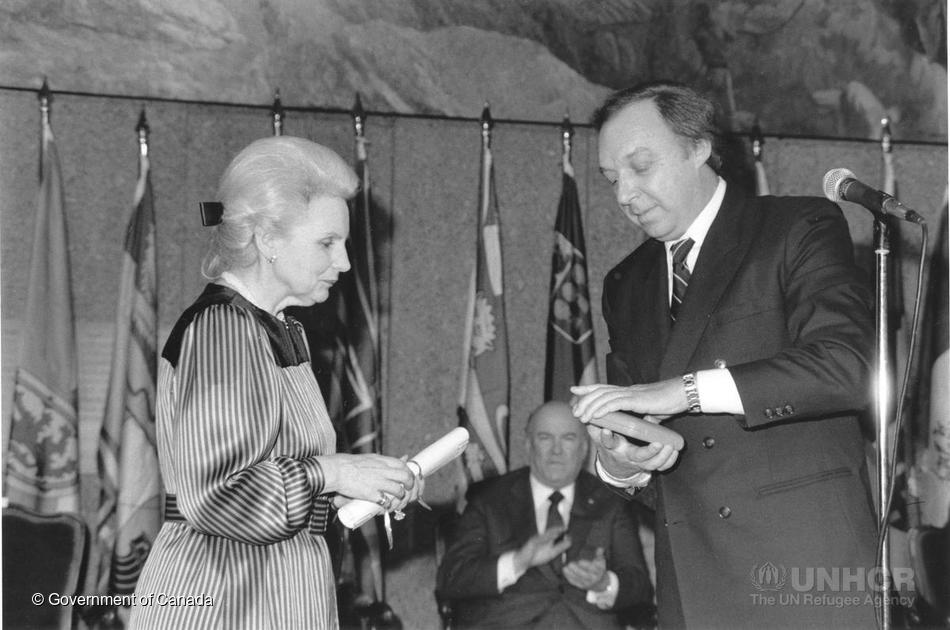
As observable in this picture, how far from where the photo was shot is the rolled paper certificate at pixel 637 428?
233cm

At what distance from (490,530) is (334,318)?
1255 mm

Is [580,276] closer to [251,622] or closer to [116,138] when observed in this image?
[116,138]

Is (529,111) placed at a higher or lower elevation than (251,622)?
higher

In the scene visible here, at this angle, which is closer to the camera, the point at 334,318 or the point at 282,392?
the point at 282,392

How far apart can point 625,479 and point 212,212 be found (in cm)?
116

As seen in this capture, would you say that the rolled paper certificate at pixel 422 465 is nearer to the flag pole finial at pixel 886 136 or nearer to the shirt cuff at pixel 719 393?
the shirt cuff at pixel 719 393

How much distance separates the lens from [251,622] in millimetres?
2176

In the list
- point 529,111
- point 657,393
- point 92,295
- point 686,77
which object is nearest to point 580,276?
point 529,111

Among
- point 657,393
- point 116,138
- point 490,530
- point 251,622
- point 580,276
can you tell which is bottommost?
point 490,530

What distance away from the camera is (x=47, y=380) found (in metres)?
5.08

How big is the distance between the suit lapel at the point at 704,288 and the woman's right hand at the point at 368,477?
666 mm

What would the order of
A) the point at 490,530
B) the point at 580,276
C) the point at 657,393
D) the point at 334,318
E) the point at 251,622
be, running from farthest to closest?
the point at 580,276
the point at 334,318
the point at 490,530
the point at 657,393
the point at 251,622

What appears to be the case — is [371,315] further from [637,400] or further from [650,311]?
[637,400]

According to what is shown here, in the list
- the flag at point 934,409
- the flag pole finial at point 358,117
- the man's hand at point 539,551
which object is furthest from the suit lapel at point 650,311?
the flag at point 934,409
